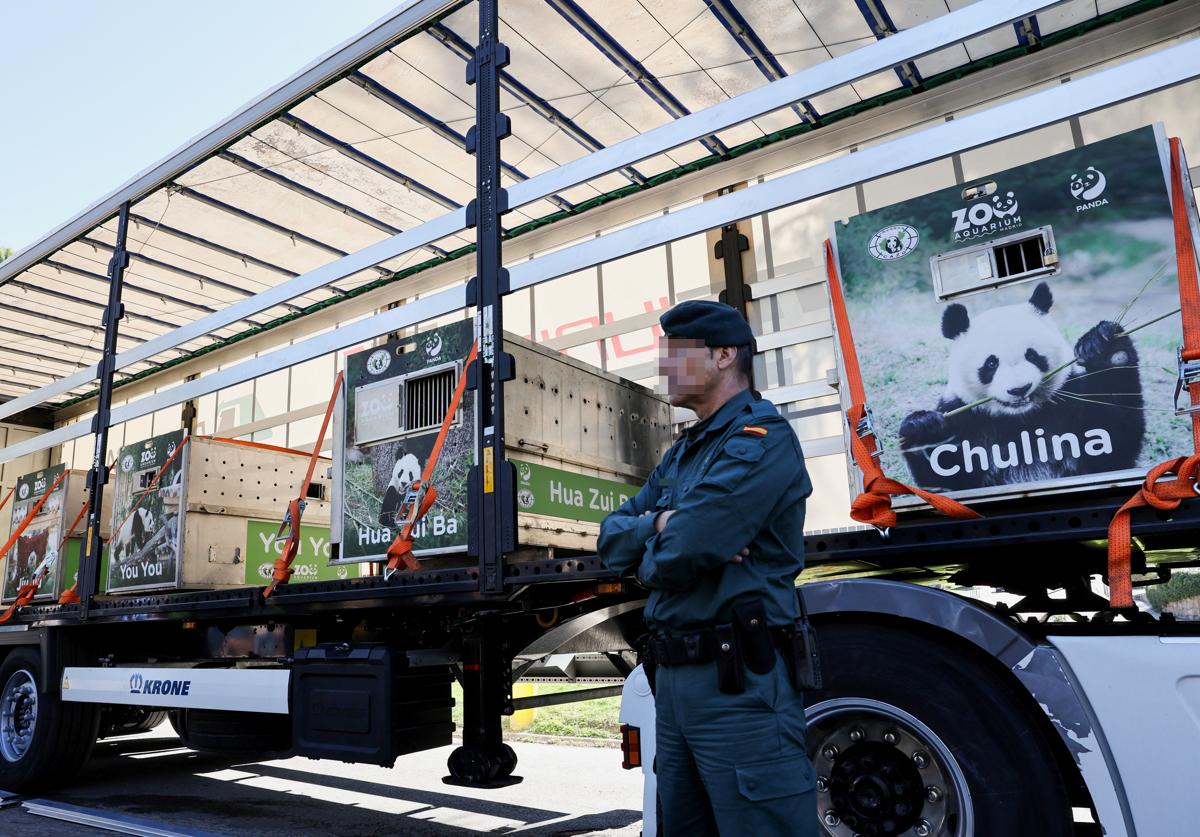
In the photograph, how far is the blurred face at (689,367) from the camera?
212 centimetres

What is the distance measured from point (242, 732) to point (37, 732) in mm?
2011

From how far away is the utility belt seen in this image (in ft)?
6.04

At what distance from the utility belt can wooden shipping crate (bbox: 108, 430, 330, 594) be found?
4178 mm

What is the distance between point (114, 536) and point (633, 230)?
14.4 ft

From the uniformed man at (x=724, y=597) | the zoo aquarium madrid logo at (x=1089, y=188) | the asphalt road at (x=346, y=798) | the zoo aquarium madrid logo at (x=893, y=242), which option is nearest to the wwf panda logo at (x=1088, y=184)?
the zoo aquarium madrid logo at (x=1089, y=188)

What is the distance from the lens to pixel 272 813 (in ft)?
17.1

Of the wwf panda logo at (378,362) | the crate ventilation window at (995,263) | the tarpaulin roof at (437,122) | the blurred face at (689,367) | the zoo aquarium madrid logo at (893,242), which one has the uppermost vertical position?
the tarpaulin roof at (437,122)

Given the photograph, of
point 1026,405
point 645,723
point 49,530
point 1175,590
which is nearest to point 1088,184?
point 1026,405

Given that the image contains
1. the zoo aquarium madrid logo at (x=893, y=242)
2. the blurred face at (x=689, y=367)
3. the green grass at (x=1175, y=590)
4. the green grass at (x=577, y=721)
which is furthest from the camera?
the green grass at (x=577, y=721)

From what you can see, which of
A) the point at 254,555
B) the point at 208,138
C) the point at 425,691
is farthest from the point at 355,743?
the point at 208,138

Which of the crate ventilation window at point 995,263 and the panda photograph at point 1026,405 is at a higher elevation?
the crate ventilation window at point 995,263

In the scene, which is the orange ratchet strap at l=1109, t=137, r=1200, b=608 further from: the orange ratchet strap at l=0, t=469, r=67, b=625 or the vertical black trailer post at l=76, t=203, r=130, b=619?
the orange ratchet strap at l=0, t=469, r=67, b=625

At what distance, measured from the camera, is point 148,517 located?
5461 millimetres

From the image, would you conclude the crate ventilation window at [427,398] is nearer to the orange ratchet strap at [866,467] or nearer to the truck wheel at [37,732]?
the orange ratchet strap at [866,467]
